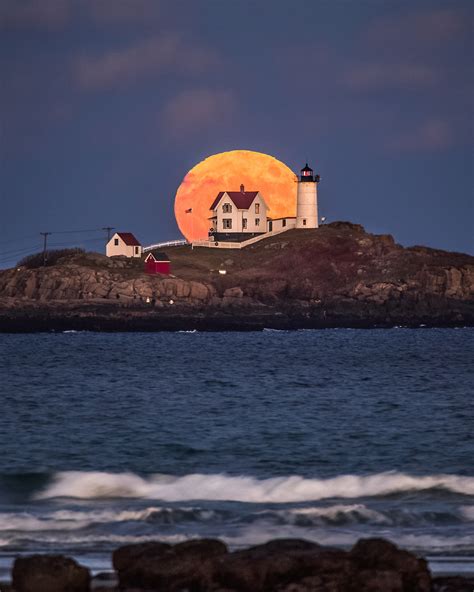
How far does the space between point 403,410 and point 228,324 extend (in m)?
73.7

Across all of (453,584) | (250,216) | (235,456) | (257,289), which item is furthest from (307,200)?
(453,584)

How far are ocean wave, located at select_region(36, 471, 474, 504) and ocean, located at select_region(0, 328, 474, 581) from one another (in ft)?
0.17

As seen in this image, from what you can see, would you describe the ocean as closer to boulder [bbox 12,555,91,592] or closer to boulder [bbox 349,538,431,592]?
boulder [bbox 349,538,431,592]

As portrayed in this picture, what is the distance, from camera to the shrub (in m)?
141

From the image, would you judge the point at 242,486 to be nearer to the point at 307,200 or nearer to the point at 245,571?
the point at 245,571

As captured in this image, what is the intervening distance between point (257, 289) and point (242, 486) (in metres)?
101

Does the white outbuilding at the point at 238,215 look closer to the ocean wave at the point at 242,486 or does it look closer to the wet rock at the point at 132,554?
the ocean wave at the point at 242,486

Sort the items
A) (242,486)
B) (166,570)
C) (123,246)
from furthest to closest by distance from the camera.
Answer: (123,246) → (242,486) → (166,570)

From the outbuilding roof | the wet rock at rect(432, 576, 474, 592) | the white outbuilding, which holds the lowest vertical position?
the wet rock at rect(432, 576, 474, 592)

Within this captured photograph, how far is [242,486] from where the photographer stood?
29.5m

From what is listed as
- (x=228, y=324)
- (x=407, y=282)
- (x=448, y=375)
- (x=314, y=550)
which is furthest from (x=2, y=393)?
(x=407, y=282)

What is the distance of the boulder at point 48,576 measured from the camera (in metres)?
16.3

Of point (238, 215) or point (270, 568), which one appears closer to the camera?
point (270, 568)

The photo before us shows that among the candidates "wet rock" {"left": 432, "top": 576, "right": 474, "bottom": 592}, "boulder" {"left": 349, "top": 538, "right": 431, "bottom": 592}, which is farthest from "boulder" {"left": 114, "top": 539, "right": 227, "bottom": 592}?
"wet rock" {"left": 432, "top": 576, "right": 474, "bottom": 592}
